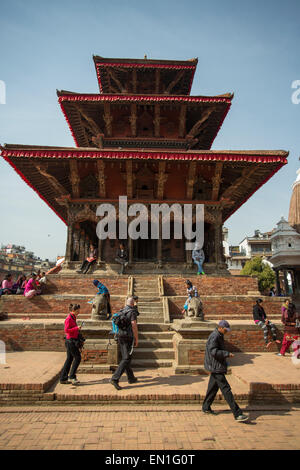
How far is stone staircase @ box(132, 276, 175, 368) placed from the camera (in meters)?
6.66

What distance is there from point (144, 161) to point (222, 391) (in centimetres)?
1059

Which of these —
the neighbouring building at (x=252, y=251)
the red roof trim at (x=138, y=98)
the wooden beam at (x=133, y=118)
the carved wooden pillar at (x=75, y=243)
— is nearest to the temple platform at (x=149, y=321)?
the carved wooden pillar at (x=75, y=243)

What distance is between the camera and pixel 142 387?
17.1ft

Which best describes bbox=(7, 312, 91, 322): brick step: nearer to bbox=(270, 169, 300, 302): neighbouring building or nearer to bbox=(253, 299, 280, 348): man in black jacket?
bbox=(253, 299, 280, 348): man in black jacket

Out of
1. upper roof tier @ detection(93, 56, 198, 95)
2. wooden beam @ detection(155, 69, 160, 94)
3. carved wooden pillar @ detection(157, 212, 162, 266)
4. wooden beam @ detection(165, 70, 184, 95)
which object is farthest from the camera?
wooden beam @ detection(165, 70, 184, 95)

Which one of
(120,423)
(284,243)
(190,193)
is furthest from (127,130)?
(120,423)

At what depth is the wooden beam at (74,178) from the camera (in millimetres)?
13336

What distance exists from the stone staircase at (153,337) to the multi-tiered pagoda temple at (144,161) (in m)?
→ 4.24

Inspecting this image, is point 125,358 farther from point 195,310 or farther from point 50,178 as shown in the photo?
point 50,178

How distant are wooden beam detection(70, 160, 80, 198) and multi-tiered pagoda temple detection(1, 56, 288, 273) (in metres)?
0.05

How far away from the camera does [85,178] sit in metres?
15.0

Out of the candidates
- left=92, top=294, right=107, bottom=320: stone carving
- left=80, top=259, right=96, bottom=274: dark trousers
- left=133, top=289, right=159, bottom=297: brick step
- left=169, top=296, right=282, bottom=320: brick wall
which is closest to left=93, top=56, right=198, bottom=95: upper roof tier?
left=80, top=259, right=96, bottom=274: dark trousers

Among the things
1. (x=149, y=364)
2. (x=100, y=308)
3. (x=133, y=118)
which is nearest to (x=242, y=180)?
(x=133, y=118)

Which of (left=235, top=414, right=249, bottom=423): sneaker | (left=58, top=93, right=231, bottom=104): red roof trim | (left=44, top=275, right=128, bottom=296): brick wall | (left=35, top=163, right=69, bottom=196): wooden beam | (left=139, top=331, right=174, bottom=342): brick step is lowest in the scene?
(left=235, top=414, right=249, bottom=423): sneaker
